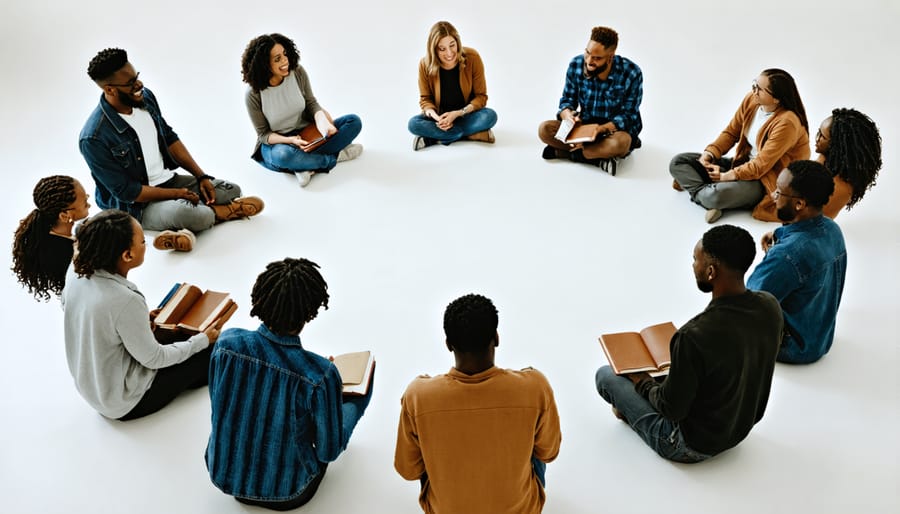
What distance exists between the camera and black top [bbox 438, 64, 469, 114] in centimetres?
525

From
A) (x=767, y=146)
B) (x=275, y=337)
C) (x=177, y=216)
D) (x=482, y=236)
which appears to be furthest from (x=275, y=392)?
(x=767, y=146)

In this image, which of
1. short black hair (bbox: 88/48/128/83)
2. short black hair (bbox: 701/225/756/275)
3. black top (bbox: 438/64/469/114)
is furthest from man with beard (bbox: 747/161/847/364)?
short black hair (bbox: 88/48/128/83)

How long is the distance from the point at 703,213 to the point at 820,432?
1.80 meters

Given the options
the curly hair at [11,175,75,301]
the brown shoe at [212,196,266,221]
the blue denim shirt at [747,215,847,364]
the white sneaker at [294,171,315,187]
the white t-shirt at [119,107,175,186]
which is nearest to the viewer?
the blue denim shirt at [747,215,847,364]

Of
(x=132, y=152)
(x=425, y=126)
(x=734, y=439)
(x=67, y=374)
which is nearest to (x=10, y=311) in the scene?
(x=67, y=374)

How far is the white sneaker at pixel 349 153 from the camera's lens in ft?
17.1

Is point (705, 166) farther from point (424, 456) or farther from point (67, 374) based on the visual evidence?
point (67, 374)

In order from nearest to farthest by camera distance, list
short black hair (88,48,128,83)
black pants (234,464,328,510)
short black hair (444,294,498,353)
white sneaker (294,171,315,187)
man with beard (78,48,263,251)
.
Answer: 1. short black hair (444,294,498,353)
2. black pants (234,464,328,510)
3. short black hair (88,48,128,83)
4. man with beard (78,48,263,251)
5. white sneaker (294,171,315,187)

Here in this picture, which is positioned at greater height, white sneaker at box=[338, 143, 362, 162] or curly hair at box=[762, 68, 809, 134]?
curly hair at box=[762, 68, 809, 134]

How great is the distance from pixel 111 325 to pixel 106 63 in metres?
1.77

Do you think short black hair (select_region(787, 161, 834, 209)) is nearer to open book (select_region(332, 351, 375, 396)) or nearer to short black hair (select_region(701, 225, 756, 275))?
short black hair (select_region(701, 225, 756, 275))

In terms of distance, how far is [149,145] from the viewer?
4.38 m

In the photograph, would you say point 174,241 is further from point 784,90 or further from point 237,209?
point 784,90

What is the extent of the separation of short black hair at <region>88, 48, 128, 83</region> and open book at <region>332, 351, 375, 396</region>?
2.17 m
